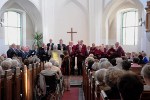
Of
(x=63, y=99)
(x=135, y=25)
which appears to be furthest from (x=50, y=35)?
(x=63, y=99)

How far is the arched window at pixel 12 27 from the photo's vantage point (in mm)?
17689

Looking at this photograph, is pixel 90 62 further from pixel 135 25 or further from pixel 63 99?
pixel 135 25

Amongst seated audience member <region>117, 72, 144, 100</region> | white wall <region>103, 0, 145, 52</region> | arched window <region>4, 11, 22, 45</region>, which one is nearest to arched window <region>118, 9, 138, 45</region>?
white wall <region>103, 0, 145, 52</region>

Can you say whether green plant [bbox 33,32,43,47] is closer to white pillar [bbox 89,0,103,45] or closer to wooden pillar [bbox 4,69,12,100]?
white pillar [bbox 89,0,103,45]

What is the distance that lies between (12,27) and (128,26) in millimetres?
8044

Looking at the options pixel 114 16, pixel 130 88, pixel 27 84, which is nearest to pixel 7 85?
pixel 27 84

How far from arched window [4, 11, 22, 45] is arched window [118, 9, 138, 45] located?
7044 millimetres

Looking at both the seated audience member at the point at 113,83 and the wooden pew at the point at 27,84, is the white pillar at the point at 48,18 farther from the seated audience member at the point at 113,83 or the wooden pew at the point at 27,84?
the seated audience member at the point at 113,83

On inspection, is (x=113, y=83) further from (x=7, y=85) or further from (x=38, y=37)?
(x=38, y=37)

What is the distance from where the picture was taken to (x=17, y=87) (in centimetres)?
609

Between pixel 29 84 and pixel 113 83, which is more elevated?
pixel 113 83

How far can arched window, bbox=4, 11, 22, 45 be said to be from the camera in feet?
58.0

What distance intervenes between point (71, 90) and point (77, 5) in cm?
876

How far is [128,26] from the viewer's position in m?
18.8
